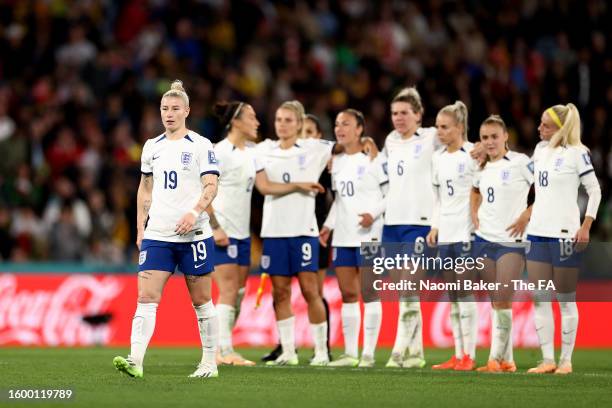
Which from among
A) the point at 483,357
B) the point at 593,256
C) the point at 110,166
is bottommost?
the point at 483,357

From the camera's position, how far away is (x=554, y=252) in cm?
1294

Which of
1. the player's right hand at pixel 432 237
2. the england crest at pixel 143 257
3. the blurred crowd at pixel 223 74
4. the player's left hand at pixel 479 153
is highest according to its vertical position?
the blurred crowd at pixel 223 74

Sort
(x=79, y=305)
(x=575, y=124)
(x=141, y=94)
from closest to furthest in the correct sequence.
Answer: (x=575, y=124) < (x=79, y=305) < (x=141, y=94)

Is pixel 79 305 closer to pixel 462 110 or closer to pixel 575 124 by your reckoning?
pixel 462 110

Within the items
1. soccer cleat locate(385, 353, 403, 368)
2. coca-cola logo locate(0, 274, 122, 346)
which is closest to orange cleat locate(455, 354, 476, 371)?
soccer cleat locate(385, 353, 403, 368)

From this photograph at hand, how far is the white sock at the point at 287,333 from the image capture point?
14031mm

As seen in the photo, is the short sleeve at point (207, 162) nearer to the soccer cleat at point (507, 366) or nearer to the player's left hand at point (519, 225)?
the player's left hand at point (519, 225)

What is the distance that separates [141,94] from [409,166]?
9982mm

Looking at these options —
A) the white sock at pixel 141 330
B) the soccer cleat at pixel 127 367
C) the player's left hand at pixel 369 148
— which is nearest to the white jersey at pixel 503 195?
the player's left hand at pixel 369 148

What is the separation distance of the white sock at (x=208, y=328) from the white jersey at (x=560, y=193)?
3.59m

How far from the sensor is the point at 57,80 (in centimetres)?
2284

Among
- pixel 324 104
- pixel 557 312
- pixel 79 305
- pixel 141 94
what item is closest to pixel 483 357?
pixel 557 312

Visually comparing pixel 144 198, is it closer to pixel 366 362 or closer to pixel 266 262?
pixel 266 262

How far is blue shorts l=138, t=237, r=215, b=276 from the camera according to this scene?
1132 centimetres
